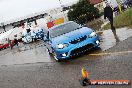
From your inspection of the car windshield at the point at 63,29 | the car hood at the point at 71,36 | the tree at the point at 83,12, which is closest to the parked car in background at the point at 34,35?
the tree at the point at 83,12

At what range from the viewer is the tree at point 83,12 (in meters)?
33.7

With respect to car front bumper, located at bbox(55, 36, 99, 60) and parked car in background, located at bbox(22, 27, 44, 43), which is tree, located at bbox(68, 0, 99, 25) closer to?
parked car in background, located at bbox(22, 27, 44, 43)

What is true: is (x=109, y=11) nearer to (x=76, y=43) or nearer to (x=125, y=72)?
(x=76, y=43)

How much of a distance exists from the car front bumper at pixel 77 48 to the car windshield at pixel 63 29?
1606 mm

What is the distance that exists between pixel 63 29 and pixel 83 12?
1980cm

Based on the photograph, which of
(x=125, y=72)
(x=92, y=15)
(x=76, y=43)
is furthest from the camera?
(x=92, y=15)

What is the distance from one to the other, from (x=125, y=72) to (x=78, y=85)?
4.55 ft

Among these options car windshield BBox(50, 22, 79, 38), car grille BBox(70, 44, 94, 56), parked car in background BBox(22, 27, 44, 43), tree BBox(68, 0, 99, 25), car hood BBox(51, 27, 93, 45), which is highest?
tree BBox(68, 0, 99, 25)

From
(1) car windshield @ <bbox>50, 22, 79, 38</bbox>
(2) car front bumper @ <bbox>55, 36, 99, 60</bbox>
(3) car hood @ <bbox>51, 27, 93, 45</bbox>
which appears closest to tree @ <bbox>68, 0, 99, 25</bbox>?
(1) car windshield @ <bbox>50, 22, 79, 38</bbox>

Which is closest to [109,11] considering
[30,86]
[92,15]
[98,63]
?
[98,63]

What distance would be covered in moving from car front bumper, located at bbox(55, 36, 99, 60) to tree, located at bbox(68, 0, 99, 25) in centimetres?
2044

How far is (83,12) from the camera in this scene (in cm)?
3434

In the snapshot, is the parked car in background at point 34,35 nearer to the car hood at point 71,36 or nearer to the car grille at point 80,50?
the car hood at point 71,36

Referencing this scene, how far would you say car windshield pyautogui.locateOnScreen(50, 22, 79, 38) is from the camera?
14.5 m
